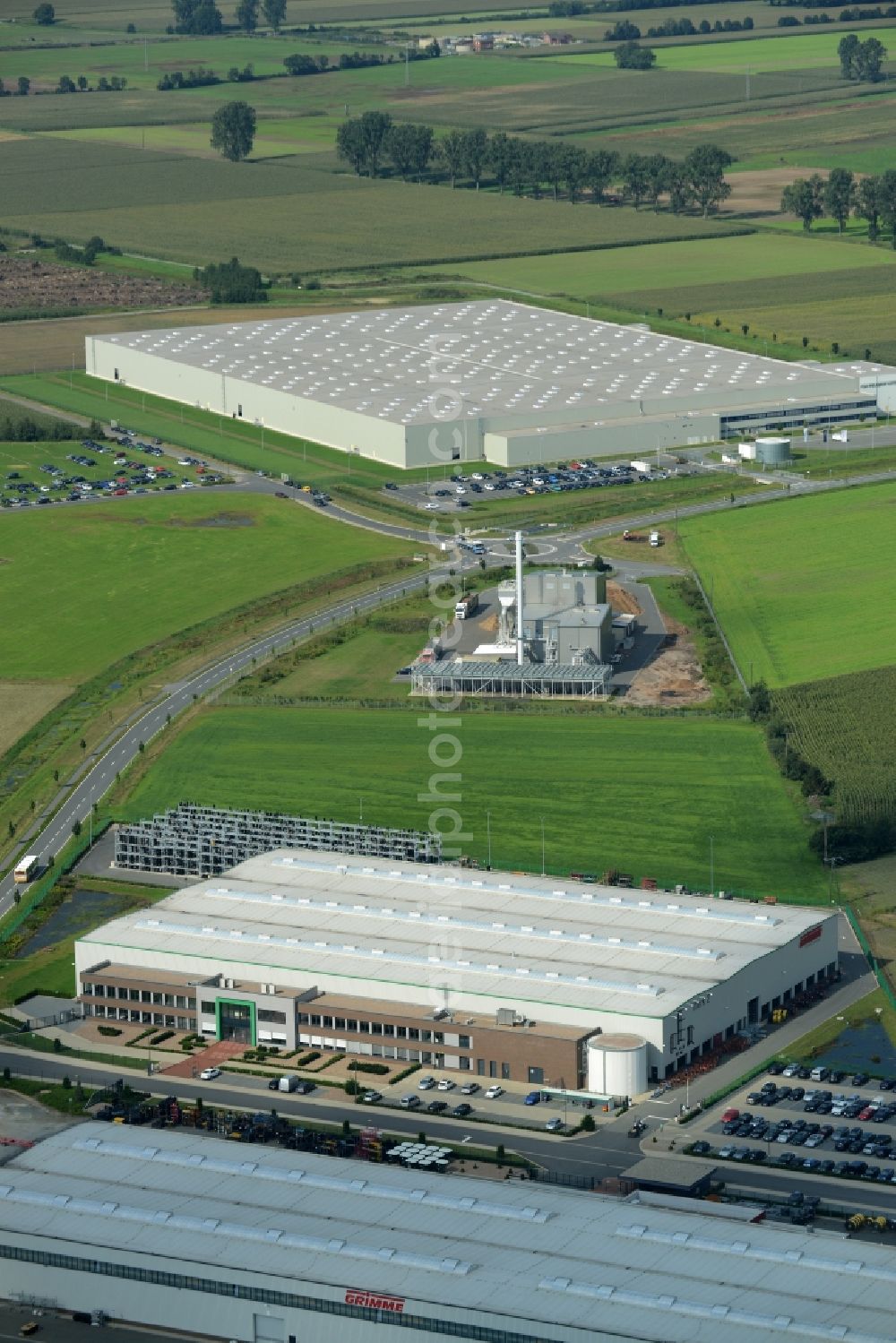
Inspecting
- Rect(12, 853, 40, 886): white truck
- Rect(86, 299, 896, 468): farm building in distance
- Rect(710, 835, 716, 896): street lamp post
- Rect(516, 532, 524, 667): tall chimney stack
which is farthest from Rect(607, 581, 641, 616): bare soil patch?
Rect(12, 853, 40, 886): white truck

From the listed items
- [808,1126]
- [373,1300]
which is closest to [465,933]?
[808,1126]

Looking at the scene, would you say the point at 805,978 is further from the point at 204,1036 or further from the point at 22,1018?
the point at 22,1018

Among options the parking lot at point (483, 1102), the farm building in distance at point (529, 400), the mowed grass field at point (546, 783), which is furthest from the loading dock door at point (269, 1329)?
the farm building in distance at point (529, 400)

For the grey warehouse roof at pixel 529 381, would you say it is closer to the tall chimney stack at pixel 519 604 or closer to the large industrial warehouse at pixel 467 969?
the tall chimney stack at pixel 519 604

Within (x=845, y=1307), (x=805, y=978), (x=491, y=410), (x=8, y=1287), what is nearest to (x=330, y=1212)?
(x=8, y=1287)

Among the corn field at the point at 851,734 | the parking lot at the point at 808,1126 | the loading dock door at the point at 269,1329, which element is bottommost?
the parking lot at the point at 808,1126

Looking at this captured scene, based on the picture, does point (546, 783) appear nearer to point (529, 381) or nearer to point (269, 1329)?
point (269, 1329)
